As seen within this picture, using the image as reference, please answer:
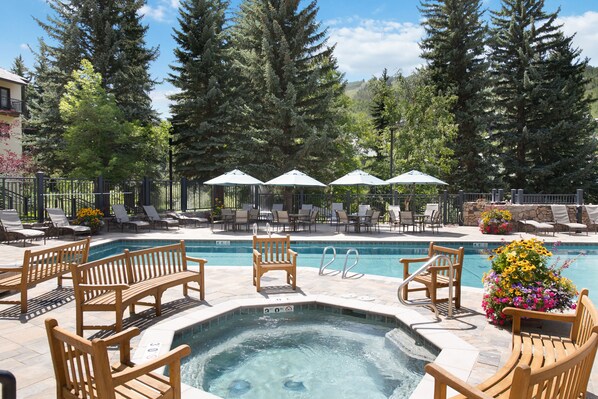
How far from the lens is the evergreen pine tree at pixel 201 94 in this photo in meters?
22.1

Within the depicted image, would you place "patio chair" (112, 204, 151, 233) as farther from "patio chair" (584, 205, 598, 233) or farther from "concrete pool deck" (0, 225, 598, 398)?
"patio chair" (584, 205, 598, 233)

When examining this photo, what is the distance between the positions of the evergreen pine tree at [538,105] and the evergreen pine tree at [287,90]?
12479 millimetres

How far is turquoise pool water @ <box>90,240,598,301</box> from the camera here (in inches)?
396

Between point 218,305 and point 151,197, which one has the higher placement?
point 151,197

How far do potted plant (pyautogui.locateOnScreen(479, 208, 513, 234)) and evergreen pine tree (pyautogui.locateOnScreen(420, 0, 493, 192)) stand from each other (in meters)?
10.7

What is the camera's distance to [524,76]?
2636cm

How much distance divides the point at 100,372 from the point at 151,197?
58.1 ft

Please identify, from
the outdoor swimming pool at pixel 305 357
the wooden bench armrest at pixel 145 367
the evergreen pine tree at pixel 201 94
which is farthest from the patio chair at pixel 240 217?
the wooden bench armrest at pixel 145 367

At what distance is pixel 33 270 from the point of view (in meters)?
6.04

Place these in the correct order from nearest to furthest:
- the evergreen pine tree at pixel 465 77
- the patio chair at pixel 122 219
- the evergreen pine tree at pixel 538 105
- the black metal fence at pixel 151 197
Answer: the black metal fence at pixel 151 197, the patio chair at pixel 122 219, the evergreen pine tree at pixel 538 105, the evergreen pine tree at pixel 465 77

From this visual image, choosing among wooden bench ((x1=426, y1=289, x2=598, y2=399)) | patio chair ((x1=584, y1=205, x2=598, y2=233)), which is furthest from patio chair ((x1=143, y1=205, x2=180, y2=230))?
patio chair ((x1=584, y1=205, x2=598, y2=233))

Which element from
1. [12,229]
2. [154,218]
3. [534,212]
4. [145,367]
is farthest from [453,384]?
[534,212]

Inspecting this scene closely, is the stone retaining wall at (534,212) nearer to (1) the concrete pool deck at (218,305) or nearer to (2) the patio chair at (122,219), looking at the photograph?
(1) the concrete pool deck at (218,305)

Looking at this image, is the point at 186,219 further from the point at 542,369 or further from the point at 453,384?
the point at 542,369
